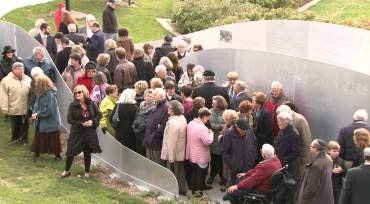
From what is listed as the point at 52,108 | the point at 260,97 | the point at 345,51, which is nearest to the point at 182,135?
the point at 260,97

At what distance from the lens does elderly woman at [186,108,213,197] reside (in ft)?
38.7

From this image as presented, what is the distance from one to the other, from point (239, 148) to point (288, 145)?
0.81 meters

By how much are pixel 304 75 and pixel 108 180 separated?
14.0 feet

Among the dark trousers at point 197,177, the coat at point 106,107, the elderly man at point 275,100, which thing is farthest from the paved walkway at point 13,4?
the elderly man at point 275,100

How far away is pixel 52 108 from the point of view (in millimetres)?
12805

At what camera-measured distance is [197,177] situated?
40.1 feet

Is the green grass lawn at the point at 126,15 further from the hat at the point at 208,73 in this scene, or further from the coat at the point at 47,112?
the hat at the point at 208,73

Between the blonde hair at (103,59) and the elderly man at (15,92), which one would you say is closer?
the elderly man at (15,92)

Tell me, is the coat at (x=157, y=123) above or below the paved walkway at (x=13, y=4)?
below

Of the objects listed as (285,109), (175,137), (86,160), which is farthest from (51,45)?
(285,109)

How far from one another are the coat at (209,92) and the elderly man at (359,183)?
373cm

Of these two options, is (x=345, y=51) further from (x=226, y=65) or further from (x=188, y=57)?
(x=188, y=57)

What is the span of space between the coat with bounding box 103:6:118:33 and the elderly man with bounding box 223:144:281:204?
27.3 ft

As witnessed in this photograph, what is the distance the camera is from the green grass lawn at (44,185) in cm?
1156
